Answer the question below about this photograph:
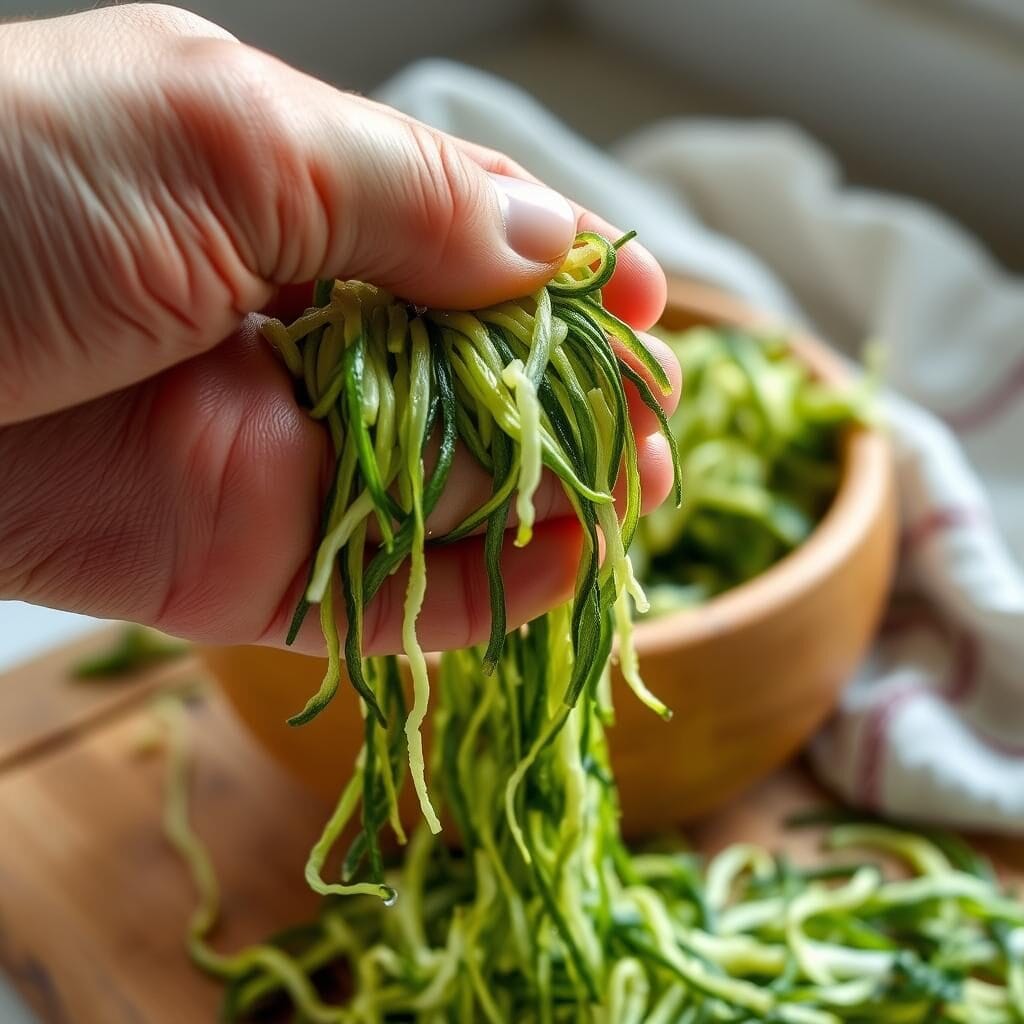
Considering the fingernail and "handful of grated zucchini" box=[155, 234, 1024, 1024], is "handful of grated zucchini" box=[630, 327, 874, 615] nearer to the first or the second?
"handful of grated zucchini" box=[155, 234, 1024, 1024]

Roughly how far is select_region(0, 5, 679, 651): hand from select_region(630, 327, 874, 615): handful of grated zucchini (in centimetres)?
34

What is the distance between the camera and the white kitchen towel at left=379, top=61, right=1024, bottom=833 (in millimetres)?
985

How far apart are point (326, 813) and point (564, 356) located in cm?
49

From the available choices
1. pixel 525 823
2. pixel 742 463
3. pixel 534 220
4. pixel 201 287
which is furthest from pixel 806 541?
pixel 201 287

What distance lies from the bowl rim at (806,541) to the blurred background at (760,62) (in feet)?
1.41

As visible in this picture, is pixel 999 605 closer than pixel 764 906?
No

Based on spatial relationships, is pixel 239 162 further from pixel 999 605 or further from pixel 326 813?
pixel 999 605

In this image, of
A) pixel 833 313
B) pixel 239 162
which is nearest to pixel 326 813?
pixel 239 162

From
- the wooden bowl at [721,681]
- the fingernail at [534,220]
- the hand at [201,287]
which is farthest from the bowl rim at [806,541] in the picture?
the fingernail at [534,220]

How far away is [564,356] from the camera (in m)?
0.60

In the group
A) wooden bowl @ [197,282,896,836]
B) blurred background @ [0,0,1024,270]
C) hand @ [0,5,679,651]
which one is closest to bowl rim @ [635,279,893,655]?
wooden bowl @ [197,282,896,836]

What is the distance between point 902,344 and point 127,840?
0.76 meters

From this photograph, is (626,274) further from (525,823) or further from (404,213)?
(525,823)

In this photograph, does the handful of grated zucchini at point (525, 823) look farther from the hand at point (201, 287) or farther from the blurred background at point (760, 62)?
the blurred background at point (760, 62)
